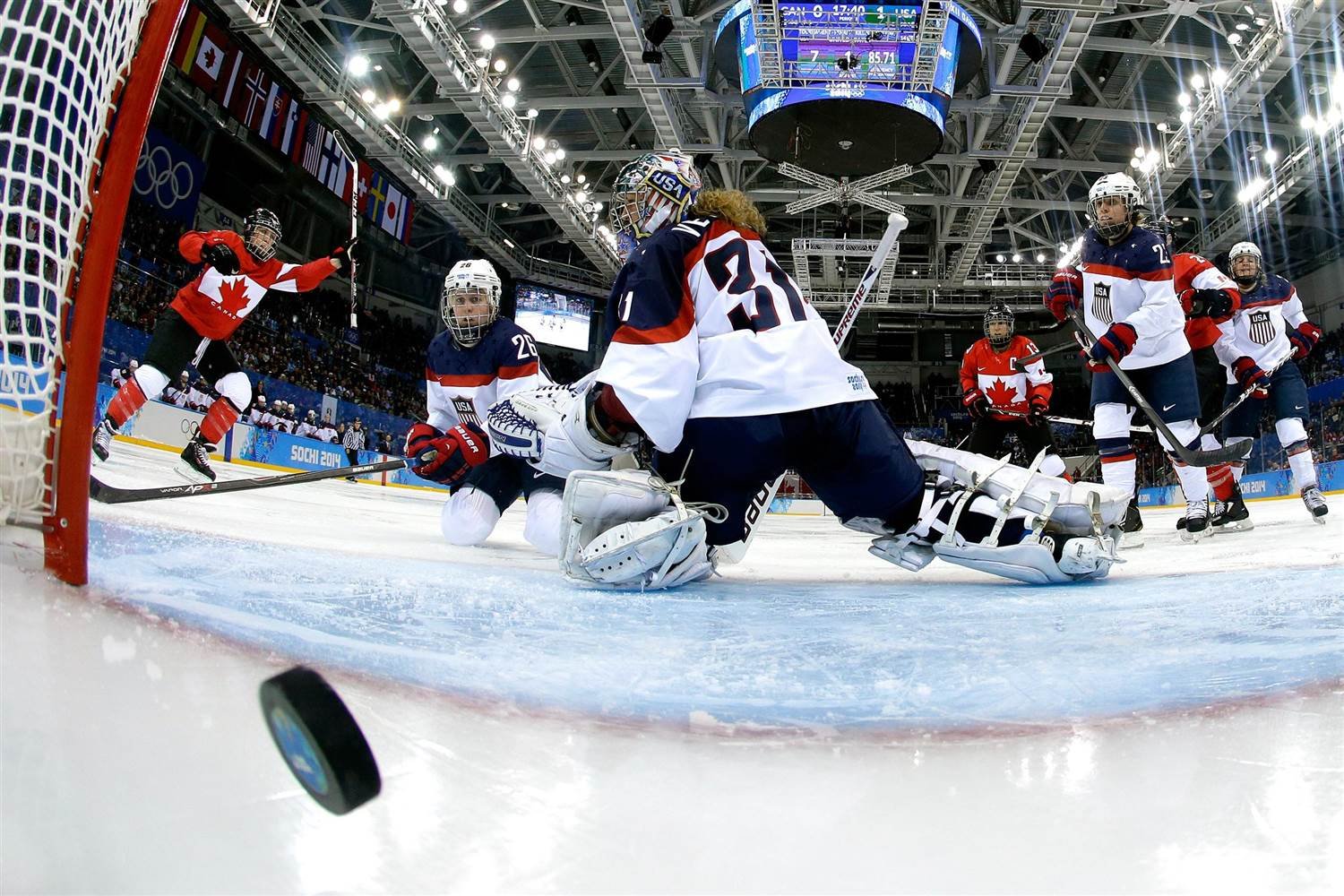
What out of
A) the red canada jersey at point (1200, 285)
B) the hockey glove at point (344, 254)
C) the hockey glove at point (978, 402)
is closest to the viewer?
the red canada jersey at point (1200, 285)

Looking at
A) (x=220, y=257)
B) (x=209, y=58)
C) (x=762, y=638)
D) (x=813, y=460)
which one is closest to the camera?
(x=762, y=638)

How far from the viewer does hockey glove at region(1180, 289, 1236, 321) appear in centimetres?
373

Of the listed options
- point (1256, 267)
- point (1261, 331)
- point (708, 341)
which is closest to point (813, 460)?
point (708, 341)

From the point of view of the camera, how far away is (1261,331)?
14.3 ft

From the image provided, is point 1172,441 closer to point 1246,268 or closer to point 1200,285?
point 1200,285

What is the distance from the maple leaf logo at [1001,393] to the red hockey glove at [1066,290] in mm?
1825

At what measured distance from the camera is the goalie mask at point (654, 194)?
6.33ft

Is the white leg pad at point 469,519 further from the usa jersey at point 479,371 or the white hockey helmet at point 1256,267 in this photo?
the white hockey helmet at point 1256,267

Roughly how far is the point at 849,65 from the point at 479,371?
6848 mm

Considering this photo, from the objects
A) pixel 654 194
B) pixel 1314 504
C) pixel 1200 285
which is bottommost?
pixel 1314 504

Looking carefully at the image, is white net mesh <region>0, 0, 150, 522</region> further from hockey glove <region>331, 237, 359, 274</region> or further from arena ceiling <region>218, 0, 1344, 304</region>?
arena ceiling <region>218, 0, 1344, 304</region>

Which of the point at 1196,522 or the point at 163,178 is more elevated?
the point at 163,178

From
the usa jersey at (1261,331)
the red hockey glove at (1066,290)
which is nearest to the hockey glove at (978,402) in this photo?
the usa jersey at (1261,331)

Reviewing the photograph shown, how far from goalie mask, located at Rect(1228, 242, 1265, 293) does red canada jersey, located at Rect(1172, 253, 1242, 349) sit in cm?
43
